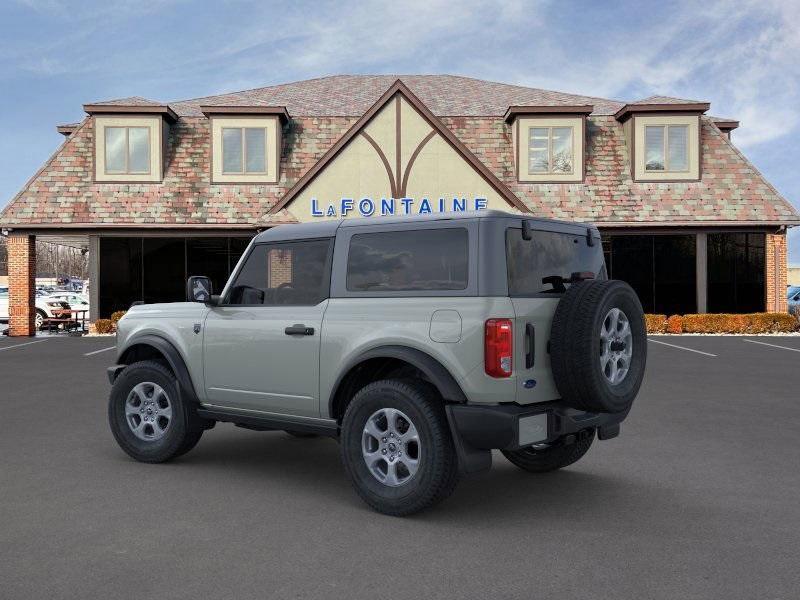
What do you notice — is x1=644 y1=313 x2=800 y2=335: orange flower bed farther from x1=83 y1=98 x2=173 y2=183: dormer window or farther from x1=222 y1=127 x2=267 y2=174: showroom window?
x1=83 y1=98 x2=173 y2=183: dormer window

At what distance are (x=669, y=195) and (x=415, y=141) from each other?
27.2 feet

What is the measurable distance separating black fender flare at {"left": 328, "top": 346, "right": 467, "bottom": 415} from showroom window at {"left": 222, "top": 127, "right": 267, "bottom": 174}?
1993cm

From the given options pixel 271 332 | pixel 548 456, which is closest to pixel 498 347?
pixel 548 456

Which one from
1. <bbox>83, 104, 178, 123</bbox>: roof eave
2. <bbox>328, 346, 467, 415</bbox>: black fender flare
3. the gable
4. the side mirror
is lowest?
<bbox>328, 346, 467, 415</bbox>: black fender flare

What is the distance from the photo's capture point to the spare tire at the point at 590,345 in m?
5.01

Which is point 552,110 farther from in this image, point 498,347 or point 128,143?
point 498,347

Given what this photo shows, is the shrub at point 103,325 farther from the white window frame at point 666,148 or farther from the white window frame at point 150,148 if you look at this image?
the white window frame at point 666,148

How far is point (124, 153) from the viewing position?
24.2 m

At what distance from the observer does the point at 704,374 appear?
13398 millimetres

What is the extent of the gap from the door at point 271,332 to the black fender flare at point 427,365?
594mm

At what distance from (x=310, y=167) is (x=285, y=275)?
59.9 ft

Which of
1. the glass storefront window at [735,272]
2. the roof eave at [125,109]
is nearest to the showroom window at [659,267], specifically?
the glass storefront window at [735,272]

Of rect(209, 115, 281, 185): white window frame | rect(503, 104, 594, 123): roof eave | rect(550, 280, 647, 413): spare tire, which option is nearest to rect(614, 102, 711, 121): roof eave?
rect(503, 104, 594, 123): roof eave

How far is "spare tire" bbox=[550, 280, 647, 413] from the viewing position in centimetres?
501
